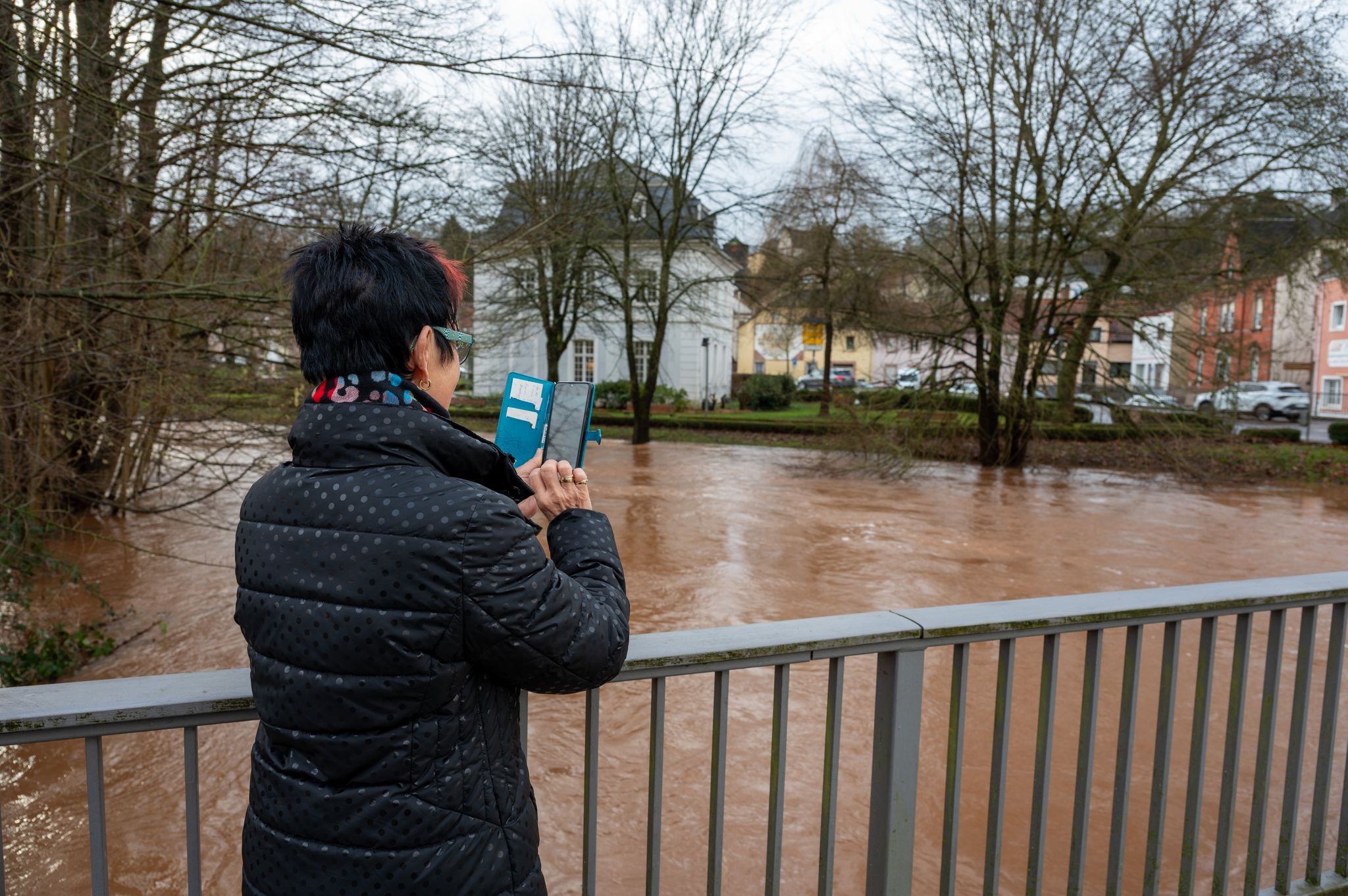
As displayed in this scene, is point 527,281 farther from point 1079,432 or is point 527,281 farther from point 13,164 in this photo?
point 13,164

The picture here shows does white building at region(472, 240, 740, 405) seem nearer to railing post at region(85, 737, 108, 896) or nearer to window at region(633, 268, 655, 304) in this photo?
window at region(633, 268, 655, 304)

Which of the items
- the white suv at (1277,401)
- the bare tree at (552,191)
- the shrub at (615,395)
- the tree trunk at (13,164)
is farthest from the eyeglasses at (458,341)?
the white suv at (1277,401)

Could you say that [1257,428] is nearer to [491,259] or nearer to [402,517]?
[491,259]

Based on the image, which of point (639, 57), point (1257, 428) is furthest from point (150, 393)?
point (1257, 428)

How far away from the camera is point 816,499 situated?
50.1ft

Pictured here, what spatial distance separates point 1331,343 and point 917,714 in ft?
154

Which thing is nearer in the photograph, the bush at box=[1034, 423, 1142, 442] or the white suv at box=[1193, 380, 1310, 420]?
the bush at box=[1034, 423, 1142, 442]

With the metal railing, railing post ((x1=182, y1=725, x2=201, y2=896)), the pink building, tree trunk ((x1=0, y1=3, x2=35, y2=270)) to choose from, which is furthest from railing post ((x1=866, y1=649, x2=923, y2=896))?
the pink building

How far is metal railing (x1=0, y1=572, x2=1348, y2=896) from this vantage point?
1.58 m

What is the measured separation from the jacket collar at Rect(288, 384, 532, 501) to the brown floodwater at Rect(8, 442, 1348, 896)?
3181 millimetres

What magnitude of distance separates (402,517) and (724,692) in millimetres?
806

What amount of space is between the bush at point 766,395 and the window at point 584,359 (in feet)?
19.5

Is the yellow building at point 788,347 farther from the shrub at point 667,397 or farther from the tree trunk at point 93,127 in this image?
the tree trunk at point 93,127

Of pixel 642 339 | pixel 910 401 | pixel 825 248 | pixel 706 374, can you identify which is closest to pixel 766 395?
pixel 706 374
